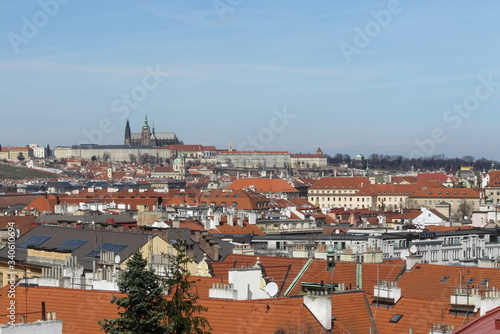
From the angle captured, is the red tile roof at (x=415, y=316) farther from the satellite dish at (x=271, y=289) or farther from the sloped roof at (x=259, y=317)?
the satellite dish at (x=271, y=289)

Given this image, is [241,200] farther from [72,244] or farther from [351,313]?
[351,313]

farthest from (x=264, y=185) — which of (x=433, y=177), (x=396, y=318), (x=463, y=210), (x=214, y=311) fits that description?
(x=214, y=311)

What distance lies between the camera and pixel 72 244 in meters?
32.1

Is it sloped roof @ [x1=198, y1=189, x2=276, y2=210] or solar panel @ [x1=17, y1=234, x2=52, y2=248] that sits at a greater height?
solar panel @ [x1=17, y1=234, x2=52, y2=248]

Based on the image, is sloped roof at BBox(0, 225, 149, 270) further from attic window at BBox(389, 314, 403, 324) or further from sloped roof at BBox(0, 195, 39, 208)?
sloped roof at BBox(0, 195, 39, 208)

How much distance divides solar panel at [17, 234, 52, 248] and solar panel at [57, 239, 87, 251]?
1.03m

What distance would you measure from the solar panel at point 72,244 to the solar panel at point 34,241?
103 centimetres

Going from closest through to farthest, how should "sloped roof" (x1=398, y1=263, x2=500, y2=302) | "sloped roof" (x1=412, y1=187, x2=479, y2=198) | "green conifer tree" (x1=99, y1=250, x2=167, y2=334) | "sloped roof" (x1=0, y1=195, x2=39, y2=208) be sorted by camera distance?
1. "green conifer tree" (x1=99, y1=250, x2=167, y2=334)
2. "sloped roof" (x1=398, y1=263, x2=500, y2=302)
3. "sloped roof" (x1=0, y1=195, x2=39, y2=208)
4. "sloped roof" (x1=412, y1=187, x2=479, y2=198)

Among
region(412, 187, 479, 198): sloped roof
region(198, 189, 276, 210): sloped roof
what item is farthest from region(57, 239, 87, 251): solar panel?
region(412, 187, 479, 198): sloped roof

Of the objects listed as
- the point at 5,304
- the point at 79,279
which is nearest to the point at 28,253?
the point at 79,279

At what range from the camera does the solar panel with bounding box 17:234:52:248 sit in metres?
33.1

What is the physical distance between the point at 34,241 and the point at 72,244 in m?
1.79

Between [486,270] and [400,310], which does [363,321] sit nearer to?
[400,310]

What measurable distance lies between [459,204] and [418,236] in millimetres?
79605
